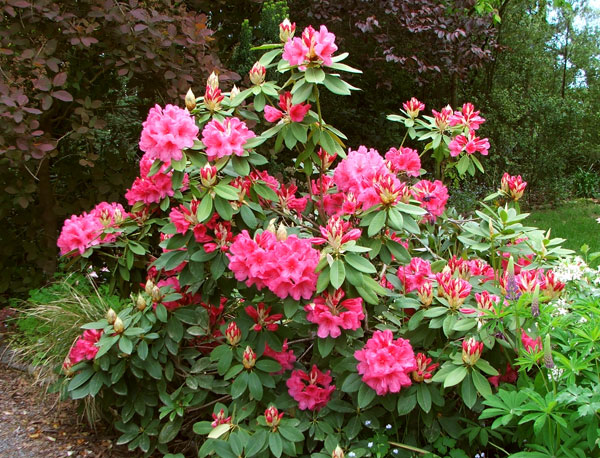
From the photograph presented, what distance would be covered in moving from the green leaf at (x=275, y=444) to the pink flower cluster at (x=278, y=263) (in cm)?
43

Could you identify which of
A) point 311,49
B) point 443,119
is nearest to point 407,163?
point 443,119

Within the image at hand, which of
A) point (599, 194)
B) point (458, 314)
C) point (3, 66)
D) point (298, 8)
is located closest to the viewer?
point (458, 314)

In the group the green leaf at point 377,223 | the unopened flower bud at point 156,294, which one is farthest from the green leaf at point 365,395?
the unopened flower bud at point 156,294

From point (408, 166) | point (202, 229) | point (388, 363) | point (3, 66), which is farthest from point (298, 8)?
point (388, 363)

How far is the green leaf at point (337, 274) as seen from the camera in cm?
173

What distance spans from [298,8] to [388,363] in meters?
4.83

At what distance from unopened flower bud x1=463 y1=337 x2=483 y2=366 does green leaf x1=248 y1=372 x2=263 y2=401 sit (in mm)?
662

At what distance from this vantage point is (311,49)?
1.92 metres

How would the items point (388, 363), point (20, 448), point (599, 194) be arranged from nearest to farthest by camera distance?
point (388, 363)
point (20, 448)
point (599, 194)

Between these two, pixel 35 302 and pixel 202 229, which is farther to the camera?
pixel 35 302

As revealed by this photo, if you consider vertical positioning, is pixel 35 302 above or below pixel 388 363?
below

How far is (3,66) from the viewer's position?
10.6ft

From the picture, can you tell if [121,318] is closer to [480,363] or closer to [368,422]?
[368,422]

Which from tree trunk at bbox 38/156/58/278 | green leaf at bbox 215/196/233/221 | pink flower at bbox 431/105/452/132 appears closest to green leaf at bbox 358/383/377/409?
green leaf at bbox 215/196/233/221
